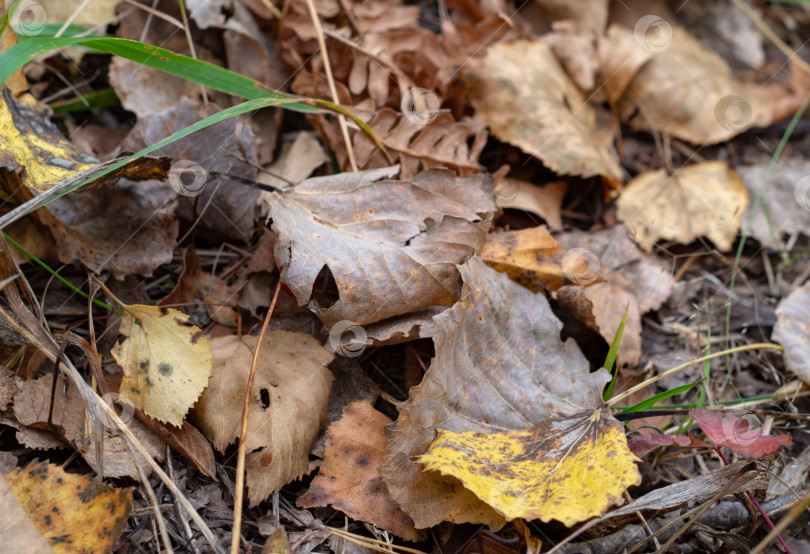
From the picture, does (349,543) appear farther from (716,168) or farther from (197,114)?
(716,168)

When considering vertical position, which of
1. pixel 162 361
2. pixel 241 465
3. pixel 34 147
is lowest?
pixel 241 465

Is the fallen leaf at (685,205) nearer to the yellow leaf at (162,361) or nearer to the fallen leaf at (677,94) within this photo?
the fallen leaf at (677,94)

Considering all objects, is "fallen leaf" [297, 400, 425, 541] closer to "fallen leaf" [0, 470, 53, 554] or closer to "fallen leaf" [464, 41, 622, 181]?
"fallen leaf" [0, 470, 53, 554]

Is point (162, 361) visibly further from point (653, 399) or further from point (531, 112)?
point (531, 112)

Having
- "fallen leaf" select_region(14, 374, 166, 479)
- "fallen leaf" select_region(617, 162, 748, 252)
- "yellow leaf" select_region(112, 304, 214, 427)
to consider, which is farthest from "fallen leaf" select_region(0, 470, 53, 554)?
"fallen leaf" select_region(617, 162, 748, 252)

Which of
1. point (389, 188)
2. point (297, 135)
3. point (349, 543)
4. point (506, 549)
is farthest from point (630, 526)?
point (297, 135)

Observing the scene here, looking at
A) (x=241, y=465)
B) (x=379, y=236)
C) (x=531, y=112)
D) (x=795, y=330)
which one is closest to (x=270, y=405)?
(x=241, y=465)
